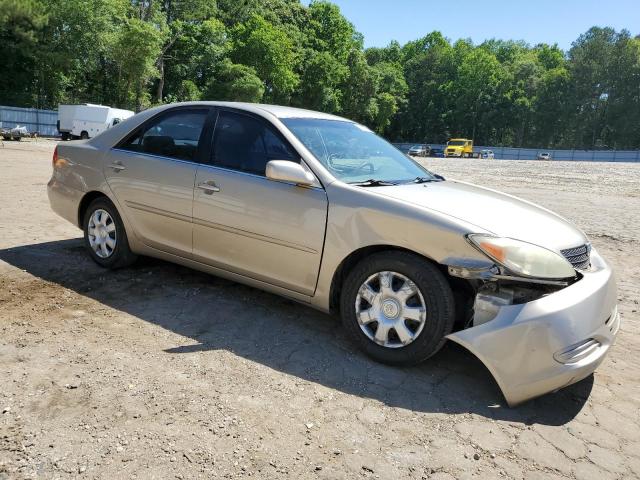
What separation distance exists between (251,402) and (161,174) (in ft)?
7.59

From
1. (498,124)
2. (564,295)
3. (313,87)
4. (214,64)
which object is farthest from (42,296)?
(498,124)

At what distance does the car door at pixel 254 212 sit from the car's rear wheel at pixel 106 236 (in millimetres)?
994

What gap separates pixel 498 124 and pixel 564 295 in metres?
87.1

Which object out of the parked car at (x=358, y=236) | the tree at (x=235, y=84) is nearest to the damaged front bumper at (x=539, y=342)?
the parked car at (x=358, y=236)

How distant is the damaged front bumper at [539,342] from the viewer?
109 inches

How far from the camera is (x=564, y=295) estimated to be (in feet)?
9.42

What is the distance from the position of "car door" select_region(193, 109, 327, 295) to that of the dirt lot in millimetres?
463

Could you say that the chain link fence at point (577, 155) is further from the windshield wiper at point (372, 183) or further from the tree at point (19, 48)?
the windshield wiper at point (372, 183)

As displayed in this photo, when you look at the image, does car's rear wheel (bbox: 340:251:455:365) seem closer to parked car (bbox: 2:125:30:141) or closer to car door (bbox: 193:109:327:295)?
car door (bbox: 193:109:327:295)

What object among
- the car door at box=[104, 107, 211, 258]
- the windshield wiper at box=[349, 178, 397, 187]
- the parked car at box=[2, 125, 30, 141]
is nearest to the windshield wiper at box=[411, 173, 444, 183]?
the windshield wiper at box=[349, 178, 397, 187]

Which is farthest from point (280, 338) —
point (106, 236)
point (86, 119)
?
point (86, 119)

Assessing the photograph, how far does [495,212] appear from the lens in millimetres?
3322

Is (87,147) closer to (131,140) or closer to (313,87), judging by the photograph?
(131,140)

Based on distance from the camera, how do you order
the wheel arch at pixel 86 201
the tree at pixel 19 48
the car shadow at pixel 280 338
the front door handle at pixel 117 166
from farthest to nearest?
1. the tree at pixel 19 48
2. the wheel arch at pixel 86 201
3. the front door handle at pixel 117 166
4. the car shadow at pixel 280 338
